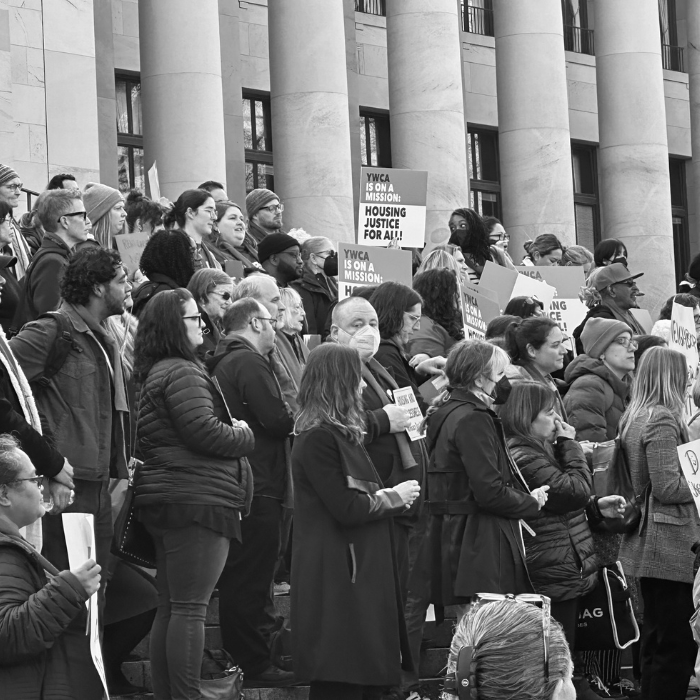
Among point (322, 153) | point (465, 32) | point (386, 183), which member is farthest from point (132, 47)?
point (386, 183)

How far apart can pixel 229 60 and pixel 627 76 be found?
6781 millimetres

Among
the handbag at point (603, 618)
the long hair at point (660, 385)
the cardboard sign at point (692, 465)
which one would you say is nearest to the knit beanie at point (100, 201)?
the long hair at point (660, 385)

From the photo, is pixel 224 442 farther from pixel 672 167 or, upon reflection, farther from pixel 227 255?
pixel 672 167

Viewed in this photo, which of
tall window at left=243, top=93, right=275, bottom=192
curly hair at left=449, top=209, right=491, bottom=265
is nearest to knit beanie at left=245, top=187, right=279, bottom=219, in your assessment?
curly hair at left=449, top=209, right=491, bottom=265

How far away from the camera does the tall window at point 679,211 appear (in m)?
34.9

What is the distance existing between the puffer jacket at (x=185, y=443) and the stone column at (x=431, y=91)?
15.2 metres

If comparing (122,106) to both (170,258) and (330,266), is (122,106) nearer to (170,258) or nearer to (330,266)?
(330,266)

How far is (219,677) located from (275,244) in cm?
435

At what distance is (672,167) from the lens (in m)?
35.4

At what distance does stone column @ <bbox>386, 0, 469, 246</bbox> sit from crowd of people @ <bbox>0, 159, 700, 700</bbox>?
12.4 meters

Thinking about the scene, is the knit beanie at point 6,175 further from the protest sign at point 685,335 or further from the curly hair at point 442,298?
the protest sign at point 685,335

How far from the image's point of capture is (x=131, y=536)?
766 cm

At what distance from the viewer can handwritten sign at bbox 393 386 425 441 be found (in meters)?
8.21

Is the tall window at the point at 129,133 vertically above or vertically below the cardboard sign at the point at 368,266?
above
